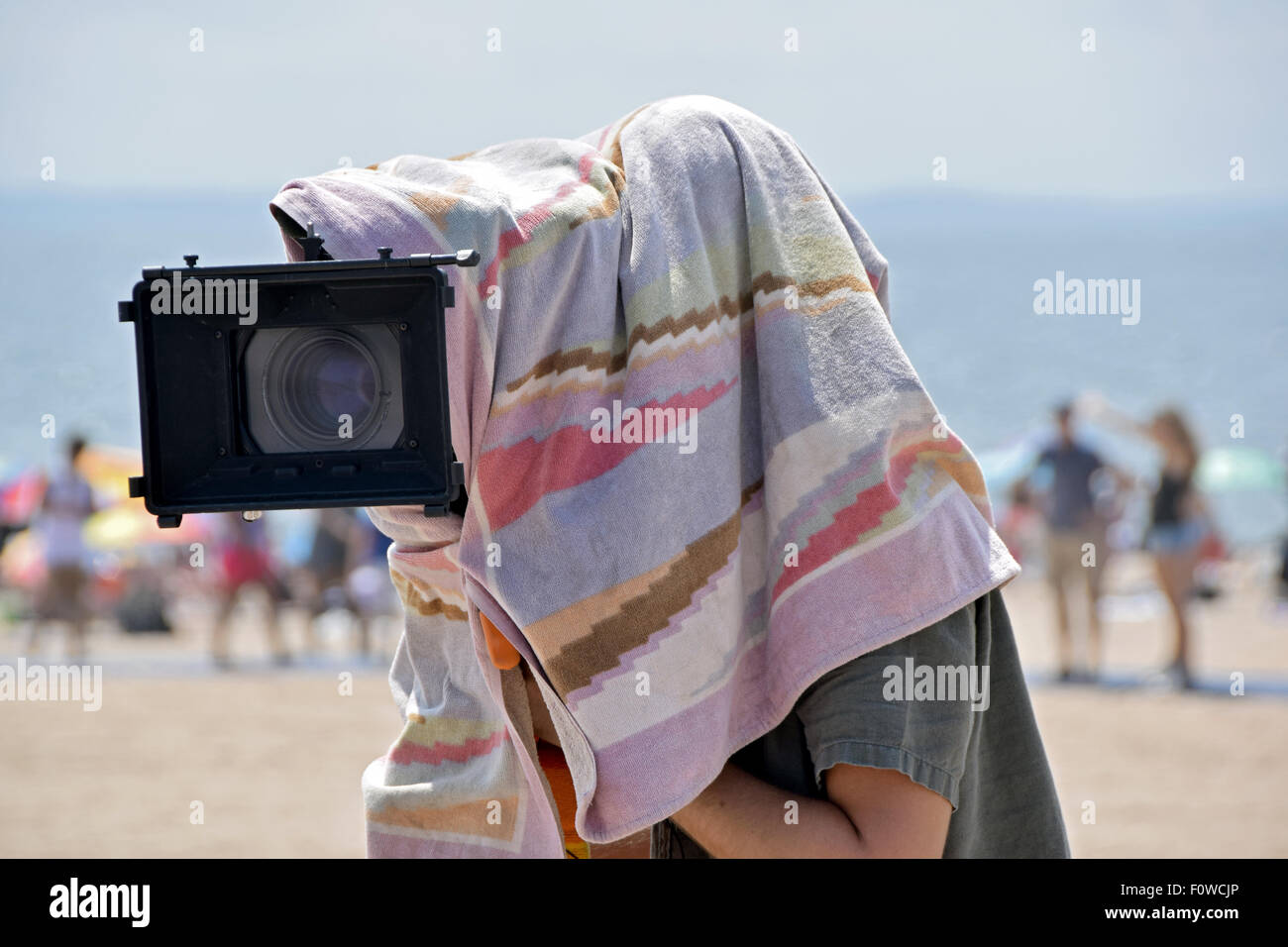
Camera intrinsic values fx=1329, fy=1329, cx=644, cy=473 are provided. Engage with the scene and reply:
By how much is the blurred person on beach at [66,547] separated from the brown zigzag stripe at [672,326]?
8631 mm

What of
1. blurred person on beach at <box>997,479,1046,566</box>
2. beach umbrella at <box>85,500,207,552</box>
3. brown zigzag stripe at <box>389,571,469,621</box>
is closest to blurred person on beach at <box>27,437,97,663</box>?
beach umbrella at <box>85,500,207,552</box>

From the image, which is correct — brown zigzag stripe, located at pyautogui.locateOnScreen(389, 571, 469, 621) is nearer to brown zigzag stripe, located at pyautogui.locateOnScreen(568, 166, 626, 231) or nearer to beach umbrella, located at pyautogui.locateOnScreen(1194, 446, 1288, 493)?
brown zigzag stripe, located at pyautogui.locateOnScreen(568, 166, 626, 231)

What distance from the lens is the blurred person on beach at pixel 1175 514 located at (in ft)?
26.5

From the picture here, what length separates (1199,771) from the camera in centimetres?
702

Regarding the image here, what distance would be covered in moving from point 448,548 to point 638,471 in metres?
0.25

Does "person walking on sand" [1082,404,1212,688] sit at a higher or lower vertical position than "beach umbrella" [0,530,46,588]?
higher

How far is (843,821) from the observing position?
149cm

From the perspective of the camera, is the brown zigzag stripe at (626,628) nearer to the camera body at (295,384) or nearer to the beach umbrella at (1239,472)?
the camera body at (295,384)

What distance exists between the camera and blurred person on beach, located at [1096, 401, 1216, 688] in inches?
318

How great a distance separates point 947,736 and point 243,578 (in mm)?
9360

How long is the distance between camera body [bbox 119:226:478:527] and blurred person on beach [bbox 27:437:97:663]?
28.0ft

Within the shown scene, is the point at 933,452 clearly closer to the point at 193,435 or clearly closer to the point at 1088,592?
the point at 193,435

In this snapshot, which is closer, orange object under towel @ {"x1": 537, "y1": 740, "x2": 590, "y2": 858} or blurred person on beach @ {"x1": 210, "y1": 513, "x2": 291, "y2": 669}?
orange object under towel @ {"x1": 537, "y1": 740, "x2": 590, "y2": 858}

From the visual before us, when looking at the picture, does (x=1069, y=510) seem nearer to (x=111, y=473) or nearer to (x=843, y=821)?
(x=843, y=821)
